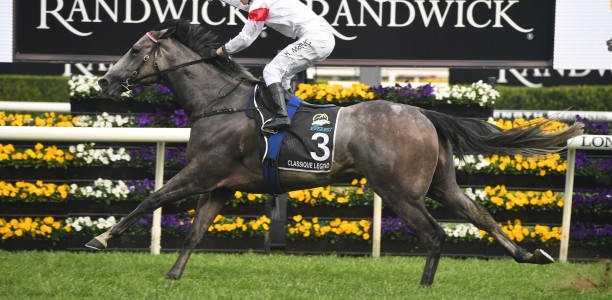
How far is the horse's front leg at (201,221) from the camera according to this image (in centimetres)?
686

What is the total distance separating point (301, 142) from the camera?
22.2 ft

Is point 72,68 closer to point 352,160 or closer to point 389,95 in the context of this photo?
point 389,95

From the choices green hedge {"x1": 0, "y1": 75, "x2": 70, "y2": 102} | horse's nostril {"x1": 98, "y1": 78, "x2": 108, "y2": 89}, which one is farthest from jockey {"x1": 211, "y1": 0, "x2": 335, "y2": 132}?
green hedge {"x1": 0, "y1": 75, "x2": 70, "y2": 102}

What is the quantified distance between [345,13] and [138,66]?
7.45 ft

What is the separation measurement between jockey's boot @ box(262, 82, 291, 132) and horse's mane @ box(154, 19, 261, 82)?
476mm

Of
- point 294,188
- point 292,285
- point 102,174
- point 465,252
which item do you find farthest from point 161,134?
point 465,252

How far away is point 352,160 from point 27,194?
121 inches

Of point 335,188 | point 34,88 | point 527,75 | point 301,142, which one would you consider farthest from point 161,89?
point 34,88

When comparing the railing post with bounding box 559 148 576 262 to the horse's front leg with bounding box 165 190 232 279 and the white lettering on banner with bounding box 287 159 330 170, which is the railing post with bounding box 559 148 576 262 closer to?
the white lettering on banner with bounding box 287 159 330 170

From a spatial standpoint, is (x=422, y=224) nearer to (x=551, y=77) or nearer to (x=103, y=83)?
(x=103, y=83)

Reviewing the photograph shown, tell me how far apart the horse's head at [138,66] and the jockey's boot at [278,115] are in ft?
3.14

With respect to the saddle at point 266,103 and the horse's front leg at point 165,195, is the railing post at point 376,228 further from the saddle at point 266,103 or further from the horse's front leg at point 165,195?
the horse's front leg at point 165,195

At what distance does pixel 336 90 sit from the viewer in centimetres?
858

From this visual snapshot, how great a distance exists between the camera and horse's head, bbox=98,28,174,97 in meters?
7.18
